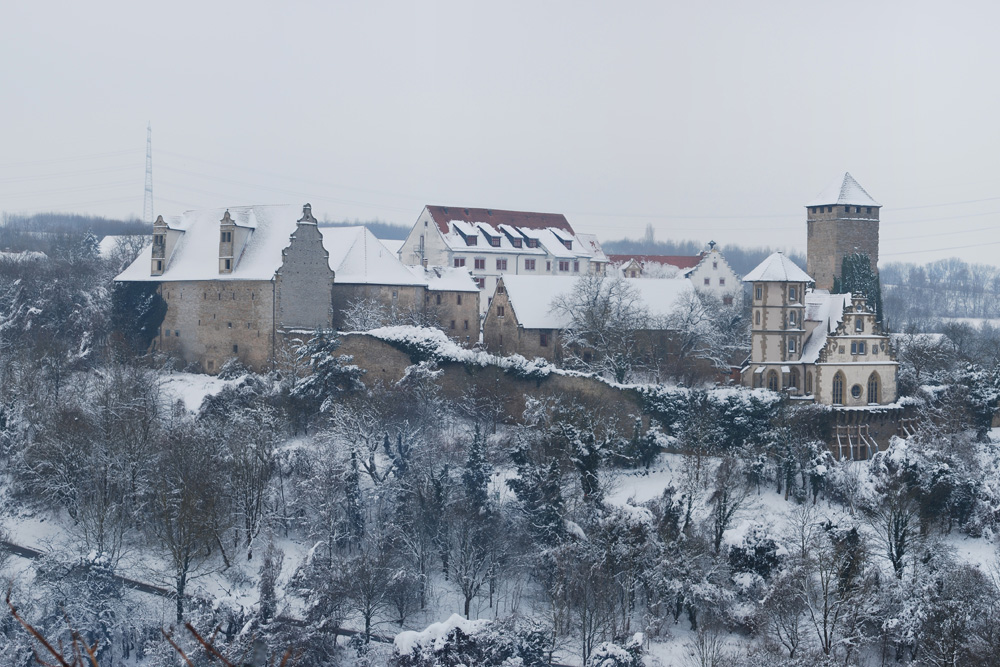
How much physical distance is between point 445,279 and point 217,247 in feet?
32.7

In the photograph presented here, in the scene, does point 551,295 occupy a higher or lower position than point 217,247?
lower

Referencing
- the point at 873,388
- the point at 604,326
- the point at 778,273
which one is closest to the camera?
the point at 873,388

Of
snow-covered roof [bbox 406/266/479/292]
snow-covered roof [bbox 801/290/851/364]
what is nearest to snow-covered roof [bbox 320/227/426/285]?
snow-covered roof [bbox 406/266/479/292]

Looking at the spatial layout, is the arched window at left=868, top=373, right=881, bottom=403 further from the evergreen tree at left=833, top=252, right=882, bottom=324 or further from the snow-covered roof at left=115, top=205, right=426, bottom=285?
the snow-covered roof at left=115, top=205, right=426, bottom=285

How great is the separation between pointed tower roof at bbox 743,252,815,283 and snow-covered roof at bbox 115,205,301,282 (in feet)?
62.5

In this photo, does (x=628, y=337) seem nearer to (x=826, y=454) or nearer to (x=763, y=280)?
(x=763, y=280)

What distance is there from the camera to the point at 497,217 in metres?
63.4

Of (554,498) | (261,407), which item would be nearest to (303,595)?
(554,498)

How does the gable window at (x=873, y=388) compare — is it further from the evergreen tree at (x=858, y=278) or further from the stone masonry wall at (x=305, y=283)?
the stone masonry wall at (x=305, y=283)

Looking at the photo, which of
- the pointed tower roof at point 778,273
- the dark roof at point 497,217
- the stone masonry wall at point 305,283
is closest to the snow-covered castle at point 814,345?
the pointed tower roof at point 778,273

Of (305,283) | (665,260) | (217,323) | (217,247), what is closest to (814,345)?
(305,283)

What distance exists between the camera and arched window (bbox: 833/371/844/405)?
38219 mm

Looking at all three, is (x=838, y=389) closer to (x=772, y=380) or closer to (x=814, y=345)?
(x=814, y=345)

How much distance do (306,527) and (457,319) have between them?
1616 centimetres
